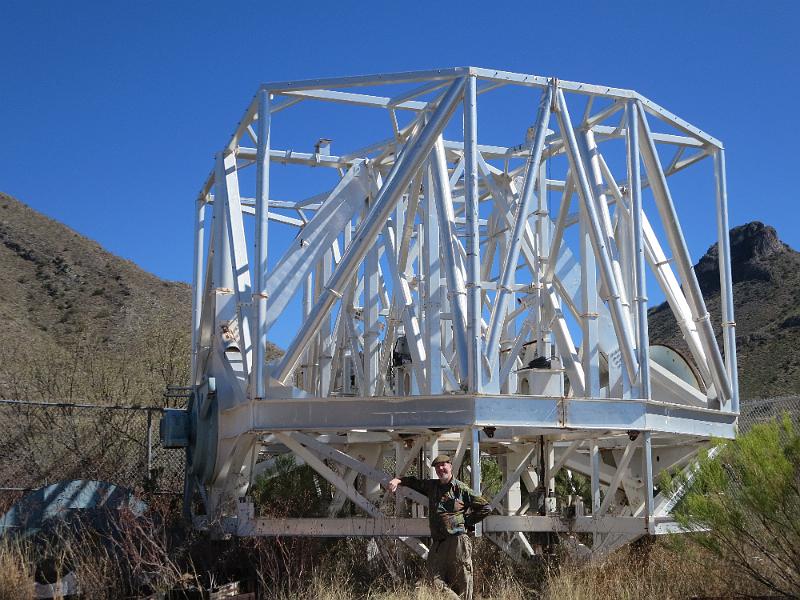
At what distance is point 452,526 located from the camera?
1270 cm

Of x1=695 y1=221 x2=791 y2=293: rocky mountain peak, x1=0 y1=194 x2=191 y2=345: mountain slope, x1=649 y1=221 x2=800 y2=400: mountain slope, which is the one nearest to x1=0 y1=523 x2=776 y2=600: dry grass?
x1=649 y1=221 x2=800 y2=400: mountain slope

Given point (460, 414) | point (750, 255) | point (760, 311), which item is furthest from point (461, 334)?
point (750, 255)

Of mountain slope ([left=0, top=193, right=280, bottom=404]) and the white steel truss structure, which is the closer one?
the white steel truss structure

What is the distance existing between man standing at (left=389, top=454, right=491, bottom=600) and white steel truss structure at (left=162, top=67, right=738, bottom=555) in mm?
580

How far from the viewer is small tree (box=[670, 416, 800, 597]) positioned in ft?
38.5

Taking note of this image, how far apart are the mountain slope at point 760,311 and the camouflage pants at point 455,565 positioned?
2840cm

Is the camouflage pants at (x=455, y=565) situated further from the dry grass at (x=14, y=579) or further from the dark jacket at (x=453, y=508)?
the dry grass at (x=14, y=579)

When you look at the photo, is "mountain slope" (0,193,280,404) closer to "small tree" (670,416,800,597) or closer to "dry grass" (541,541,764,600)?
"dry grass" (541,541,764,600)

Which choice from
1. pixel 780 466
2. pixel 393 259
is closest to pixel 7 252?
pixel 393 259

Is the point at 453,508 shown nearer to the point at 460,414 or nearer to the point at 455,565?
the point at 455,565

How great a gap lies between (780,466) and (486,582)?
465 centimetres

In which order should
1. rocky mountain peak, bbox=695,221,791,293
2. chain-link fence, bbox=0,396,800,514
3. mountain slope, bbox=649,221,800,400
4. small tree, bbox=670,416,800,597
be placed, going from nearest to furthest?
1. small tree, bbox=670,416,800,597
2. chain-link fence, bbox=0,396,800,514
3. mountain slope, bbox=649,221,800,400
4. rocky mountain peak, bbox=695,221,791,293

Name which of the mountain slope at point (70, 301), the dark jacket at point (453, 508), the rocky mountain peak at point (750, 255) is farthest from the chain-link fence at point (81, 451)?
the rocky mountain peak at point (750, 255)

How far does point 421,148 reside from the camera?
14461 millimetres
